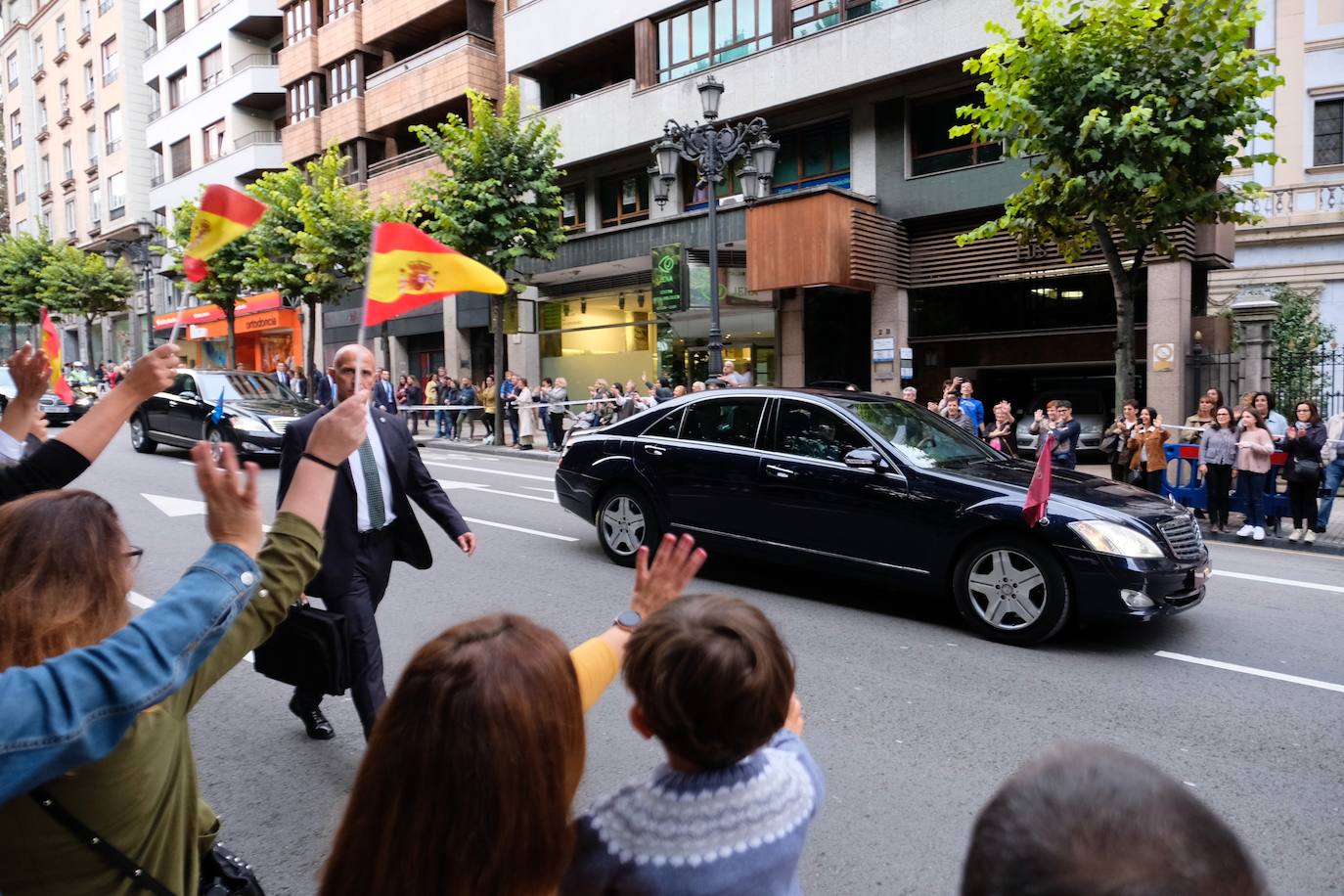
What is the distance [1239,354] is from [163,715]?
17.1 m

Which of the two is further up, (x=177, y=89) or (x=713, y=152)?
(x=177, y=89)

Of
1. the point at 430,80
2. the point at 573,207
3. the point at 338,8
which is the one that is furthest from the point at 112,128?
the point at 573,207

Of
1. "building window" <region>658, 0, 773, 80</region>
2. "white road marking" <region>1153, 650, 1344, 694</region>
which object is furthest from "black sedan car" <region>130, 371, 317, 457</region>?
"white road marking" <region>1153, 650, 1344, 694</region>

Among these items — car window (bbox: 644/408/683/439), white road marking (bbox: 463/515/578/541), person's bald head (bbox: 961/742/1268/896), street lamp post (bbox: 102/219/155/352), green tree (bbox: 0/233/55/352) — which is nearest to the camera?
person's bald head (bbox: 961/742/1268/896)

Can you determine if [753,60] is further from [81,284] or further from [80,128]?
[80,128]

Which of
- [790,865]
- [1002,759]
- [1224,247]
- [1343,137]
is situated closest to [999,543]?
[1002,759]

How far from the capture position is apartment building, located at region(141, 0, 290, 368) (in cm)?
3556

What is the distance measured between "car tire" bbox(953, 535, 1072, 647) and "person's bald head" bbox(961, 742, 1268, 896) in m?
5.17

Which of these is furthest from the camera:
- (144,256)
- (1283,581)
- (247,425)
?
(144,256)

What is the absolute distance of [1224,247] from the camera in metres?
17.6

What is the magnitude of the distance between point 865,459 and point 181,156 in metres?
44.7

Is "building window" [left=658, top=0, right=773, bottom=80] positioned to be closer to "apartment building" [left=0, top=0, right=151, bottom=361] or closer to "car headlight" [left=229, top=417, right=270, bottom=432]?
"car headlight" [left=229, top=417, right=270, bottom=432]

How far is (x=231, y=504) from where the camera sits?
1.54 metres

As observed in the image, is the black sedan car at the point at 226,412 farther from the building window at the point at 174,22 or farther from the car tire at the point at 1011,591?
the building window at the point at 174,22
